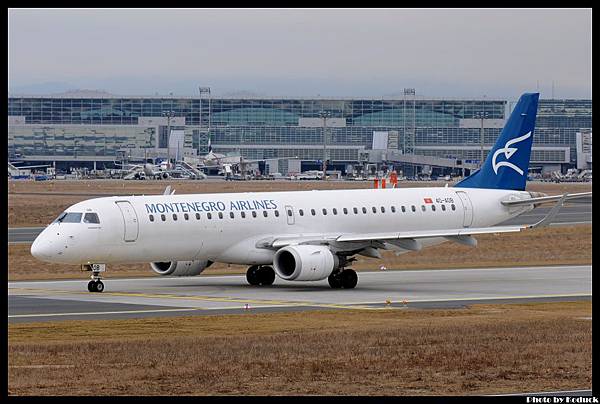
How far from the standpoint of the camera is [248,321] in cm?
3712

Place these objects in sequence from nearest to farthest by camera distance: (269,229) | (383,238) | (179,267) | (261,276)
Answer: (383,238) → (269,229) → (179,267) → (261,276)

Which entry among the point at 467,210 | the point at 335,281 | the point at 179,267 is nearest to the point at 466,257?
the point at 467,210

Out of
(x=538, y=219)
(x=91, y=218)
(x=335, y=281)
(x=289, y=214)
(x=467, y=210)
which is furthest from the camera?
(x=538, y=219)

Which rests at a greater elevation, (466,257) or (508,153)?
(508,153)

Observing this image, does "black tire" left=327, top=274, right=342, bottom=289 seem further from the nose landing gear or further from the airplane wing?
the nose landing gear

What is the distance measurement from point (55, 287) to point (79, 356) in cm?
2111

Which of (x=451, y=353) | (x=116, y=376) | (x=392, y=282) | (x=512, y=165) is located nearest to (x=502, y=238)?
(x=512, y=165)

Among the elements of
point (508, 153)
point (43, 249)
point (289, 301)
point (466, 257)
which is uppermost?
point (508, 153)

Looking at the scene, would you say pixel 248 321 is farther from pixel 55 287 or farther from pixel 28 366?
pixel 55 287

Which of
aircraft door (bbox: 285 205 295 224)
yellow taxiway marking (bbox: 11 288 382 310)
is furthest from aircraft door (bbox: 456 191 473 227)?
yellow taxiway marking (bbox: 11 288 382 310)

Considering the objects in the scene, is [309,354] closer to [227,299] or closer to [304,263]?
[227,299]

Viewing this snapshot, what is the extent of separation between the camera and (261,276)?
50469mm

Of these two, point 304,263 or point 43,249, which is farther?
point 304,263

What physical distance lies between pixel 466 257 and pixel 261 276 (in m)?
18.2
